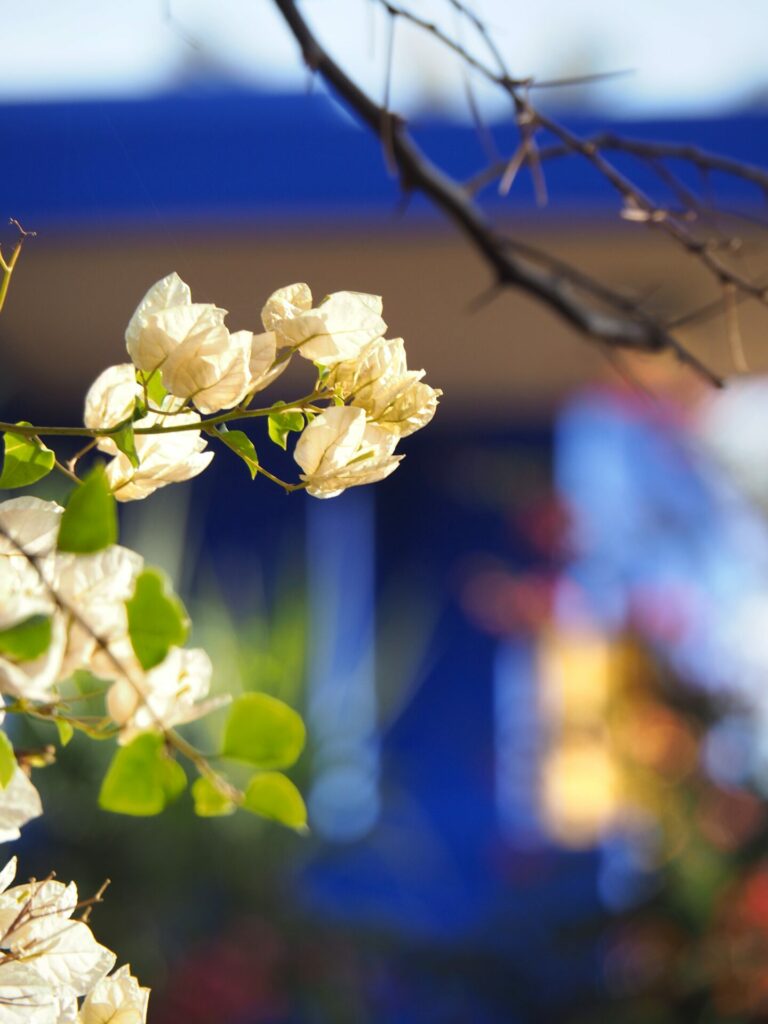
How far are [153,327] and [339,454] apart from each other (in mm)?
53

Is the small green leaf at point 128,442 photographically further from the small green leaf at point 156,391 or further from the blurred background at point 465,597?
the blurred background at point 465,597

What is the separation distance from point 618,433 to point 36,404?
1.63 metres

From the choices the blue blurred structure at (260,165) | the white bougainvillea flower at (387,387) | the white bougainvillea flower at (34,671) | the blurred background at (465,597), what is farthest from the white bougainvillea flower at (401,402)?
the blue blurred structure at (260,165)

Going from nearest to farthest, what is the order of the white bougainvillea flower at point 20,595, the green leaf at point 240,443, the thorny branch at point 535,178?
1. the white bougainvillea flower at point 20,595
2. the green leaf at point 240,443
3. the thorny branch at point 535,178

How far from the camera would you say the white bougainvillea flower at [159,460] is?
34cm

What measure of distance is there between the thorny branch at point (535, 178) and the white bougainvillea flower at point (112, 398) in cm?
19

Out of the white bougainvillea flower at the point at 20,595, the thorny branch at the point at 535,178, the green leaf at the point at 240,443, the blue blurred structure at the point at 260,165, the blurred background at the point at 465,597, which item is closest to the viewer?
the white bougainvillea flower at the point at 20,595

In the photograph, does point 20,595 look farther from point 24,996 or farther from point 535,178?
point 535,178

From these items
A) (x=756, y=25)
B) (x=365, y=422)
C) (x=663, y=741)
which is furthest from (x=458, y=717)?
(x=365, y=422)

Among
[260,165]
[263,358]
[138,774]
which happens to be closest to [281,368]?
[263,358]

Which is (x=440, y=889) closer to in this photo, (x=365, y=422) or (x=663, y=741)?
(x=663, y=741)

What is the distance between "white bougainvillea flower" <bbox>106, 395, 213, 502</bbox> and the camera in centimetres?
34

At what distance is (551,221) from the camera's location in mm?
2797

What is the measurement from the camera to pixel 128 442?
0.31 m
